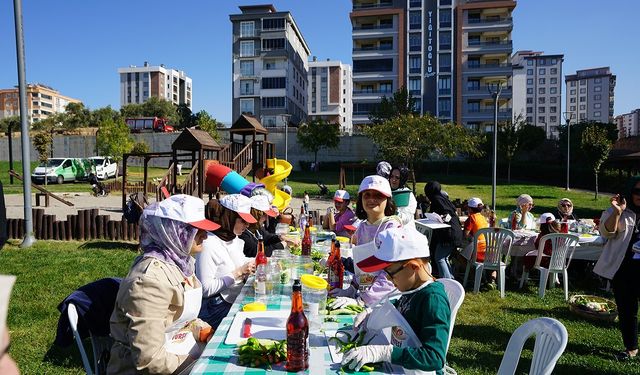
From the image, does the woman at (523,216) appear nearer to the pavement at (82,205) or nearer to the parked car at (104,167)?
the pavement at (82,205)

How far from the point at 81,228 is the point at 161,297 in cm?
1097

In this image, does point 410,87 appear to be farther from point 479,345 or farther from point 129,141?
point 479,345

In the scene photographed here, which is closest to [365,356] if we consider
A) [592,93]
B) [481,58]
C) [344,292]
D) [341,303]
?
[341,303]

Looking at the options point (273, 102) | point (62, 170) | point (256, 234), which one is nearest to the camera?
point (256, 234)

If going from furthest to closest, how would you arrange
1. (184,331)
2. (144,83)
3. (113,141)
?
(144,83) < (113,141) < (184,331)

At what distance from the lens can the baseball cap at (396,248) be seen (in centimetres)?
247

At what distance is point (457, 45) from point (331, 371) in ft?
202

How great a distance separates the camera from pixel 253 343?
2.53 metres

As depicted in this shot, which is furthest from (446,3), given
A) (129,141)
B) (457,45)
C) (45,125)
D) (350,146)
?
(45,125)

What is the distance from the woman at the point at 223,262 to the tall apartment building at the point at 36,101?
155969 mm

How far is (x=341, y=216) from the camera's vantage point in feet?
26.0

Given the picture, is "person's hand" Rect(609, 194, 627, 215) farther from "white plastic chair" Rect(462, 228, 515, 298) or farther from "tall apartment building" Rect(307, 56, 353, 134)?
"tall apartment building" Rect(307, 56, 353, 134)

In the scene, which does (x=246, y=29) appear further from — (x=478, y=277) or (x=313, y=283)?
(x=313, y=283)

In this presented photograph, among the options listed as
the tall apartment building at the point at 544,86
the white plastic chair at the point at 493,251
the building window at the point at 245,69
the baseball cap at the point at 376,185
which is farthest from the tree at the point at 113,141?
the tall apartment building at the point at 544,86
